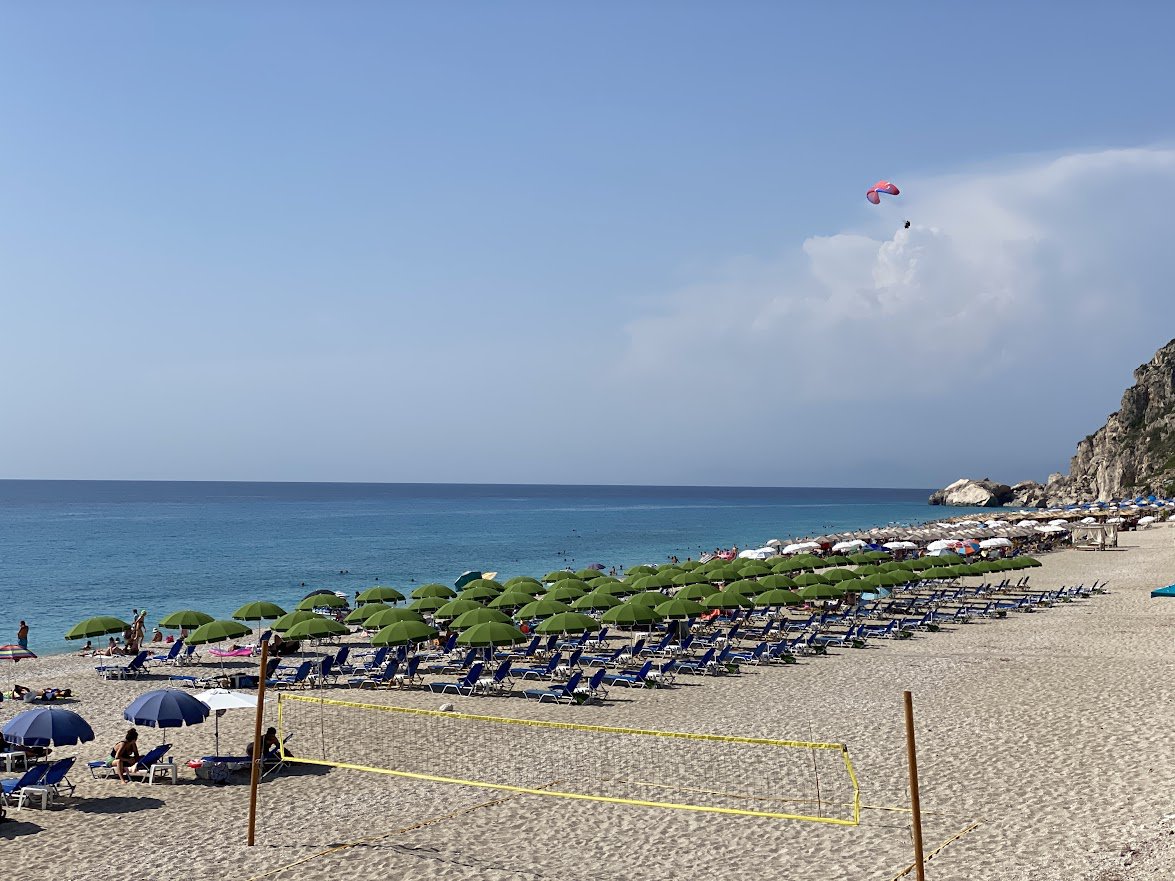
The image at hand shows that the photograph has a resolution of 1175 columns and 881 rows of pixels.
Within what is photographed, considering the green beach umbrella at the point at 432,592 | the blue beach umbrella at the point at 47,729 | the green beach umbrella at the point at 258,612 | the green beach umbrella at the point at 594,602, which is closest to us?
the blue beach umbrella at the point at 47,729

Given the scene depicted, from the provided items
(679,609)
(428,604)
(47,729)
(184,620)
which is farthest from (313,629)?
(47,729)

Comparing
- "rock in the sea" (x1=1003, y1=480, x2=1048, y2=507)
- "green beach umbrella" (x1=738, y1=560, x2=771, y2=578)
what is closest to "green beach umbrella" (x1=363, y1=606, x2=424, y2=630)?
"green beach umbrella" (x1=738, y1=560, x2=771, y2=578)

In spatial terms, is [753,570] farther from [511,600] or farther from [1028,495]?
[1028,495]

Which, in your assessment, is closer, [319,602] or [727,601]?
[727,601]

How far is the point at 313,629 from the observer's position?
22.5m

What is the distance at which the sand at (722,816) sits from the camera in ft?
32.4

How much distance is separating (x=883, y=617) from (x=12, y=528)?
10658 centimetres

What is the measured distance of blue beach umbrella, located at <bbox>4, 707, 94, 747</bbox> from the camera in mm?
12469

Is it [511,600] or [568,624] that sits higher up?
[568,624]

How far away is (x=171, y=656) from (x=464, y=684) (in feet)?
27.8

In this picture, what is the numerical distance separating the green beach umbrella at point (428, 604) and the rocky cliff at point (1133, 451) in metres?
112

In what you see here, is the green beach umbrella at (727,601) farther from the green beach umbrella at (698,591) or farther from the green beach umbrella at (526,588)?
the green beach umbrella at (526,588)

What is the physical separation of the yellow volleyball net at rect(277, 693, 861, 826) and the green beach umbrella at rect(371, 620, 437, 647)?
3125 millimetres

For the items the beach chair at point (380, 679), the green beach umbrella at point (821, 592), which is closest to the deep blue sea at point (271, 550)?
the beach chair at point (380, 679)
